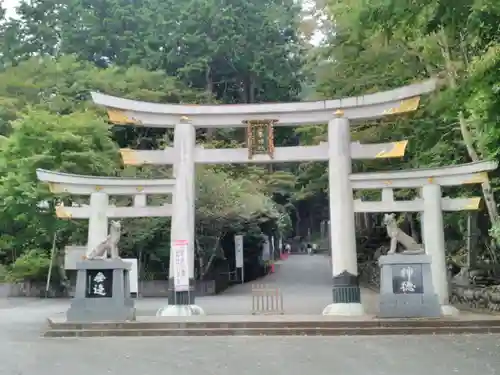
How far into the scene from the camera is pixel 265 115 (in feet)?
51.4

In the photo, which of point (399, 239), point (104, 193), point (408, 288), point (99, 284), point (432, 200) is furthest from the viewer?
point (104, 193)

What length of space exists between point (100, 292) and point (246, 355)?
217 inches

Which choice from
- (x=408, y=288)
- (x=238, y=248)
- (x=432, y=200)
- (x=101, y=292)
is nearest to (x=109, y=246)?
(x=101, y=292)

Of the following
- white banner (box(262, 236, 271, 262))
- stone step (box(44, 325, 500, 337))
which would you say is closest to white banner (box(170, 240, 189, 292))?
stone step (box(44, 325, 500, 337))

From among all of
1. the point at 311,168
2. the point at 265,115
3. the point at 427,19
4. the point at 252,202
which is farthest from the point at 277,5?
the point at 427,19

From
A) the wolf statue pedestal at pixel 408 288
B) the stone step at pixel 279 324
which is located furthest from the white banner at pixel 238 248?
the wolf statue pedestal at pixel 408 288

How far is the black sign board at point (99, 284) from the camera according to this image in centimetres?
1410

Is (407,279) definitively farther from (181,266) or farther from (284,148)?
(181,266)

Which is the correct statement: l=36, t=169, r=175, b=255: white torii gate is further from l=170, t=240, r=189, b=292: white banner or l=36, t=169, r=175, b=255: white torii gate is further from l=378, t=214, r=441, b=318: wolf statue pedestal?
l=378, t=214, r=441, b=318: wolf statue pedestal

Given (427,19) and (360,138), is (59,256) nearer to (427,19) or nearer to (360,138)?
(360,138)

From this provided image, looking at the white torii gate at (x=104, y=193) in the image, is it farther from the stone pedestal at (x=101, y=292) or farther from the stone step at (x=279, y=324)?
the stone step at (x=279, y=324)

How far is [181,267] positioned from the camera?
14867mm

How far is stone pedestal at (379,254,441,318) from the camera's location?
1360cm

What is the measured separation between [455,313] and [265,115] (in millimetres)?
7067
